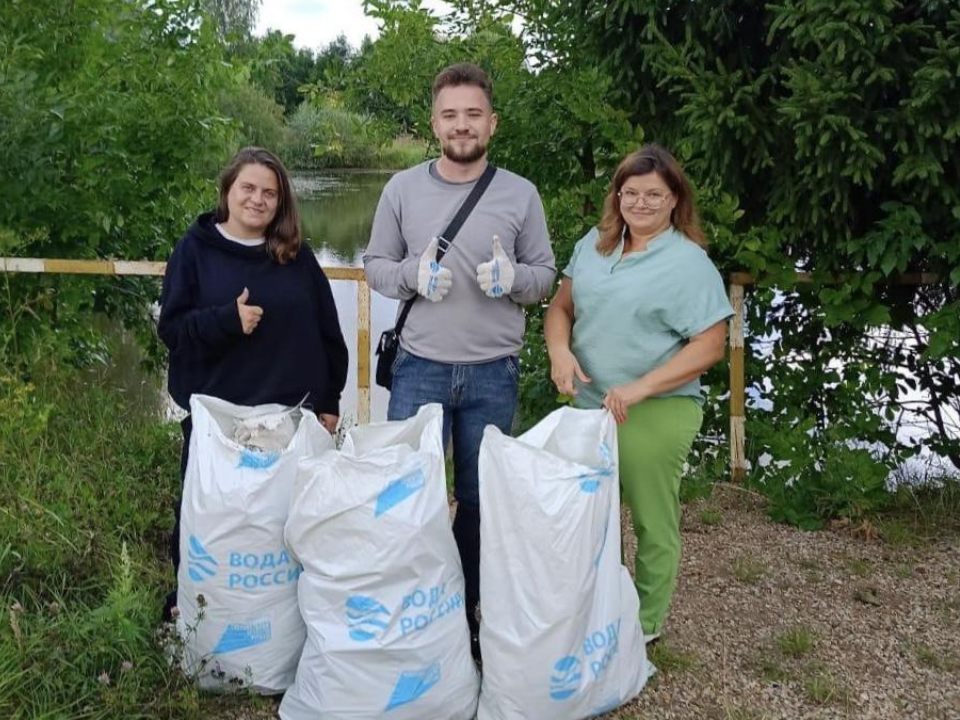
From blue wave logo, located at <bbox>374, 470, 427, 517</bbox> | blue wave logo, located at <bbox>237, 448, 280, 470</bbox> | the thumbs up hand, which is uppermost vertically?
the thumbs up hand

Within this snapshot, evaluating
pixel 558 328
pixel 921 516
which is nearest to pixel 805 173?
pixel 558 328

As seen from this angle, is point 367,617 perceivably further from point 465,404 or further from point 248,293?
point 248,293

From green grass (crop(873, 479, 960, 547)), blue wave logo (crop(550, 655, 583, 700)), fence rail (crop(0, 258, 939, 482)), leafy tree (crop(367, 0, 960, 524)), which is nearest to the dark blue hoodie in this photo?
blue wave logo (crop(550, 655, 583, 700))

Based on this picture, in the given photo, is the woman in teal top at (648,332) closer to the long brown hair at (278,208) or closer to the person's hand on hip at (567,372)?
the person's hand on hip at (567,372)

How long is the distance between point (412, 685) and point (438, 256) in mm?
1101

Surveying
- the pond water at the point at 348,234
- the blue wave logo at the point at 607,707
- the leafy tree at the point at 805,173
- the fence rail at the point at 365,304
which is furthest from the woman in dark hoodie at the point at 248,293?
the pond water at the point at 348,234

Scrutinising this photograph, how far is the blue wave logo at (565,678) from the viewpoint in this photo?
2352mm

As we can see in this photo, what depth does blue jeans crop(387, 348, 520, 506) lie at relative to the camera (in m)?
2.64

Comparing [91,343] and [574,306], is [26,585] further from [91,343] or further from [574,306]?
[91,343]

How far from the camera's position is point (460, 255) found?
255 cm

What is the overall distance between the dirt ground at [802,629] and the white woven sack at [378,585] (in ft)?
1.15

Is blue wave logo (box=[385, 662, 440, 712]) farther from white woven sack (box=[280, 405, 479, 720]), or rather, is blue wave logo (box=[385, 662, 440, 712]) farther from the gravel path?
the gravel path

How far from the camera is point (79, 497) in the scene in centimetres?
359

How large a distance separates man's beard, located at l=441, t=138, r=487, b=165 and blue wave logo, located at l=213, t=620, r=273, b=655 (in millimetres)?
1330
